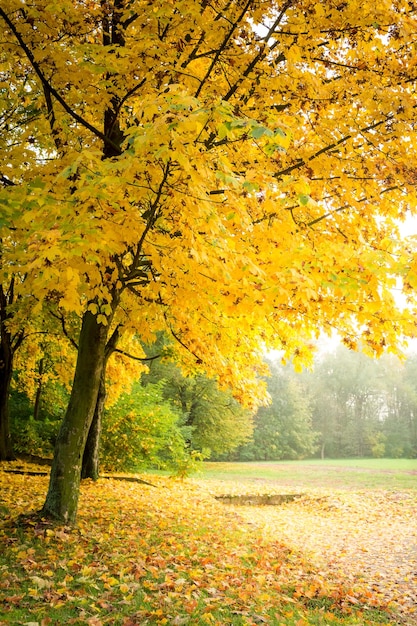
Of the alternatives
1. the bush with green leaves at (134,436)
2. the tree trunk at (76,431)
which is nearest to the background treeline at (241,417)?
the bush with green leaves at (134,436)

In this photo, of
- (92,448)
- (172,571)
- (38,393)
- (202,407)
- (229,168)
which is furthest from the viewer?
(202,407)

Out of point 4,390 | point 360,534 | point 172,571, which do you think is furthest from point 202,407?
point 172,571

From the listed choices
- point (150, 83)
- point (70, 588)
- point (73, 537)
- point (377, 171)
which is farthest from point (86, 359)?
point (377, 171)

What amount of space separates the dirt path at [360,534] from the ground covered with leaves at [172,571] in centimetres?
6

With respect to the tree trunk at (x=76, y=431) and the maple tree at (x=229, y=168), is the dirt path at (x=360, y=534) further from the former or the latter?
the tree trunk at (x=76, y=431)

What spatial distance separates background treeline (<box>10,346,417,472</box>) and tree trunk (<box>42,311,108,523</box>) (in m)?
3.35

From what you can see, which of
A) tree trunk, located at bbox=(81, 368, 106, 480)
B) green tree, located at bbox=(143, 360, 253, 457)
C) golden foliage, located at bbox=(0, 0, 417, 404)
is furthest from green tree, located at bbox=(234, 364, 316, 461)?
golden foliage, located at bbox=(0, 0, 417, 404)

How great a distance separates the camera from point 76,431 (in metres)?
6.83

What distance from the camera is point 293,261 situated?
4293mm

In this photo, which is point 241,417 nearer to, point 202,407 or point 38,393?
point 202,407

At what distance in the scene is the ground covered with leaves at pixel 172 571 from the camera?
418 cm

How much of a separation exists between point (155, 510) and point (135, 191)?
21.4 ft

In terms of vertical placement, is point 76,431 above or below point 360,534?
above

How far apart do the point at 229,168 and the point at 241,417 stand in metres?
27.1
